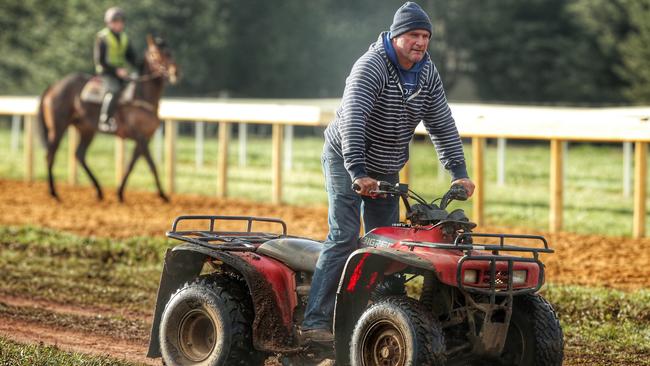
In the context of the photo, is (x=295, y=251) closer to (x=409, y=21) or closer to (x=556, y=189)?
(x=409, y=21)

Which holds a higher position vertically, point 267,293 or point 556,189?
point 556,189

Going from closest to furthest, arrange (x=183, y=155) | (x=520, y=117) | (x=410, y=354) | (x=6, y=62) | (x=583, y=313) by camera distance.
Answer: (x=410, y=354) → (x=583, y=313) → (x=520, y=117) → (x=183, y=155) → (x=6, y=62)

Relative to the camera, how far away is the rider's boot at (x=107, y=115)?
19156 millimetres

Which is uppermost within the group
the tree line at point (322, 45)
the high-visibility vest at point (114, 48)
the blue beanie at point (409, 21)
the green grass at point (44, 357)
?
the tree line at point (322, 45)

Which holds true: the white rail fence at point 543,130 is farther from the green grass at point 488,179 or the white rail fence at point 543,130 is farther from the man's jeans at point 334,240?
the man's jeans at point 334,240

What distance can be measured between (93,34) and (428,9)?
1426 cm

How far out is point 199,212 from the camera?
54.1 ft

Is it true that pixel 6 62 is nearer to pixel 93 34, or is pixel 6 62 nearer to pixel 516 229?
pixel 93 34

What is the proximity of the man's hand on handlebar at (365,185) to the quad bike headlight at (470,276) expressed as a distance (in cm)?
65

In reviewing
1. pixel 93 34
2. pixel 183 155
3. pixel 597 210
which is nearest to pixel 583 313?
pixel 597 210

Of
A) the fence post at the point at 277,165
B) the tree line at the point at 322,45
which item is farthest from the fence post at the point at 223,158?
the tree line at the point at 322,45

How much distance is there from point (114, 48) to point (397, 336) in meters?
14.1

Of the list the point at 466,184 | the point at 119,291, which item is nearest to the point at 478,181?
the point at 119,291

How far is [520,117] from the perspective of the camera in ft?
46.5
